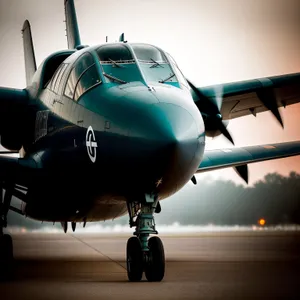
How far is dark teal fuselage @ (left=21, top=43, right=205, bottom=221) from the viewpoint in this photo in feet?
38.0

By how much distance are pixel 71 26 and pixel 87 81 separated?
9.90 metres

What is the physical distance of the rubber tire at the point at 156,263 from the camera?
12.1 metres

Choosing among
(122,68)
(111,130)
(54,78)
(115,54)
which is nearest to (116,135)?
(111,130)

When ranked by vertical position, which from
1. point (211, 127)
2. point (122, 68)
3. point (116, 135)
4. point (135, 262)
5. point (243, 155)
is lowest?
point (243, 155)

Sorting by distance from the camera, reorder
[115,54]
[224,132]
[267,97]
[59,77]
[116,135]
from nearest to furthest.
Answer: [116,135] < [115,54] < [59,77] < [224,132] < [267,97]

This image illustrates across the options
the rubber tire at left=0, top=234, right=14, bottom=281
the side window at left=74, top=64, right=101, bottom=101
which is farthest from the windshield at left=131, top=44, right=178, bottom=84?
the rubber tire at left=0, top=234, right=14, bottom=281

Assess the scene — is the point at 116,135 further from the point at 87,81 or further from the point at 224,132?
Result: the point at 224,132

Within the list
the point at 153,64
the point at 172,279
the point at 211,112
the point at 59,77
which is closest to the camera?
the point at 172,279

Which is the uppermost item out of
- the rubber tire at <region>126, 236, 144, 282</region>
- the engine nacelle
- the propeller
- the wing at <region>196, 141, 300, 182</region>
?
the propeller

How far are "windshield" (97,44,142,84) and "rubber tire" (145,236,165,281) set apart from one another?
2619mm

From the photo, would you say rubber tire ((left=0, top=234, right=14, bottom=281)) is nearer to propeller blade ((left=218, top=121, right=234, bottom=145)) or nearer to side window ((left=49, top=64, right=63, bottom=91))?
side window ((left=49, top=64, right=63, bottom=91))

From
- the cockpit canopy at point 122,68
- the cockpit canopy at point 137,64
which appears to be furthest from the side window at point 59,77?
the cockpit canopy at point 137,64

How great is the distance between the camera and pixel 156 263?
1217cm

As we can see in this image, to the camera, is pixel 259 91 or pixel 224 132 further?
pixel 259 91
